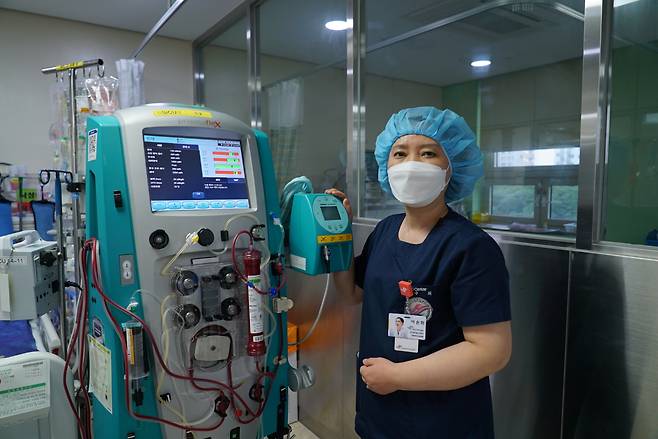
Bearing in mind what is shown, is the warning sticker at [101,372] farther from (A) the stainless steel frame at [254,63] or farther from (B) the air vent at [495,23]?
(B) the air vent at [495,23]

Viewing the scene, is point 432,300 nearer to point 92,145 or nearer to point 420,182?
point 420,182

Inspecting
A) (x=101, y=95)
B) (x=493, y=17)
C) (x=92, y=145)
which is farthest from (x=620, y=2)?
(x=101, y=95)

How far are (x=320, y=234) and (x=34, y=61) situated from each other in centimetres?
335

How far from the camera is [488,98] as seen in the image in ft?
12.7

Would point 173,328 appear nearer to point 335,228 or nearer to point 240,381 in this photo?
point 240,381

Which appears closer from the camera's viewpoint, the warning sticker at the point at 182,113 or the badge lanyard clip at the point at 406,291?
the badge lanyard clip at the point at 406,291

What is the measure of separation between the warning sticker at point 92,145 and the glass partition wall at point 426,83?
116 cm

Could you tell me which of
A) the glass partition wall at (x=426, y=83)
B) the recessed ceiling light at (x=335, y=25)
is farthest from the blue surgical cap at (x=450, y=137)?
the recessed ceiling light at (x=335, y=25)

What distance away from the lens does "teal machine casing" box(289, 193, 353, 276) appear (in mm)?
1406

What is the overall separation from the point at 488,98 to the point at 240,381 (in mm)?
3381

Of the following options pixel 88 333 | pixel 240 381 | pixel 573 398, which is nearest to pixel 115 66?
pixel 88 333

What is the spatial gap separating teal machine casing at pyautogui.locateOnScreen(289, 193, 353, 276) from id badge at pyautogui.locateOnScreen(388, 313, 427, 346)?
324mm

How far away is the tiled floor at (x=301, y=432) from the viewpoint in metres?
2.35

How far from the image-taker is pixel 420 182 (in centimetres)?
115
